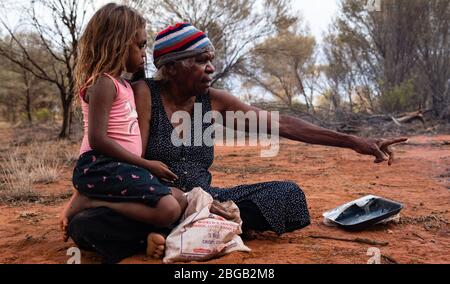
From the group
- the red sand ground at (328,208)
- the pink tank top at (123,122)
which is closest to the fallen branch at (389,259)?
the red sand ground at (328,208)

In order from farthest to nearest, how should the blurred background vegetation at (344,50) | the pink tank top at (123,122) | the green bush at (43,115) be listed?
the green bush at (43,115)
the blurred background vegetation at (344,50)
the pink tank top at (123,122)

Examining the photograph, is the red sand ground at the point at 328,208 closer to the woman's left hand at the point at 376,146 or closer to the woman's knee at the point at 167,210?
the woman's knee at the point at 167,210

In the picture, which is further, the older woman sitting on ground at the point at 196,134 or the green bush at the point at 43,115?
the green bush at the point at 43,115

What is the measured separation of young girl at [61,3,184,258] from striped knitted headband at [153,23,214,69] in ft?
0.53

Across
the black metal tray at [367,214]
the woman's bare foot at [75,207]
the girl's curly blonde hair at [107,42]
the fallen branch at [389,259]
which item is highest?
the girl's curly blonde hair at [107,42]

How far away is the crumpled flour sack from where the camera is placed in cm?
242

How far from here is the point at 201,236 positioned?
245 centimetres

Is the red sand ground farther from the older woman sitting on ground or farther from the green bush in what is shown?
the green bush

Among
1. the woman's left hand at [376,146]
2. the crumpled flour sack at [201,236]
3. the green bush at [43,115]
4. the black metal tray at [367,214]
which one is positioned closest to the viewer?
the crumpled flour sack at [201,236]

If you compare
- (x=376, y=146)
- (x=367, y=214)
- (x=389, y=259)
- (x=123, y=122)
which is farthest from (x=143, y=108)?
(x=367, y=214)

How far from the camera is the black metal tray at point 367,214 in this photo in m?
3.12

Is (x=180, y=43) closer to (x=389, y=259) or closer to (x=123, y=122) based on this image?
(x=123, y=122)

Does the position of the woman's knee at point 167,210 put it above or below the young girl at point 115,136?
below

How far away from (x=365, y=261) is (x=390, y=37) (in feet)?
40.6
